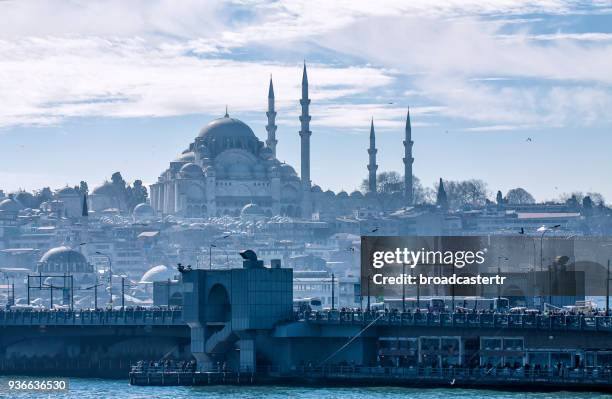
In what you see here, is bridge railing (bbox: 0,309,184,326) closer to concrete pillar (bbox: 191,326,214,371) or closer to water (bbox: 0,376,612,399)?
concrete pillar (bbox: 191,326,214,371)

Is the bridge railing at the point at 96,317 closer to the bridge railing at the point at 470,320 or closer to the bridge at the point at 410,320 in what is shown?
the bridge at the point at 410,320

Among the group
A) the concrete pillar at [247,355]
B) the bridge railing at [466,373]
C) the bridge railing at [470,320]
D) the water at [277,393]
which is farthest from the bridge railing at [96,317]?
the bridge railing at [466,373]

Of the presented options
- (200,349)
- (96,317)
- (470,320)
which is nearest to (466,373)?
(470,320)

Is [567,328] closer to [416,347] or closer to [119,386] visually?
[416,347]

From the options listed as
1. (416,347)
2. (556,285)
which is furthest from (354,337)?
(556,285)

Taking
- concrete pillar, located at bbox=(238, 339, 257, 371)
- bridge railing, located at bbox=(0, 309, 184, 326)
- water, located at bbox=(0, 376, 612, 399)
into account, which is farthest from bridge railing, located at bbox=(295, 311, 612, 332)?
bridge railing, located at bbox=(0, 309, 184, 326)
